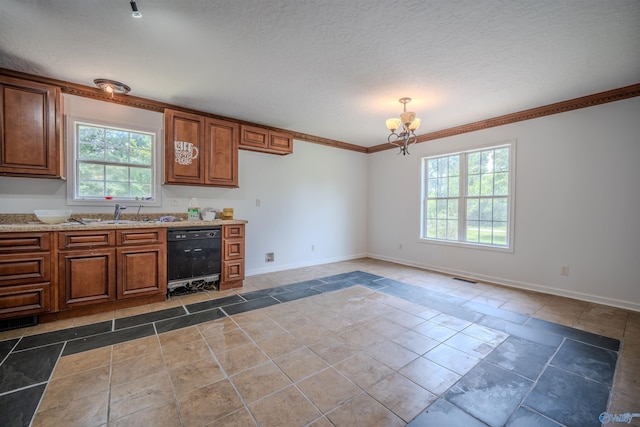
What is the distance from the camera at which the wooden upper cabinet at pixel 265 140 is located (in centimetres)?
431

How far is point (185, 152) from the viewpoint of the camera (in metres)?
3.75

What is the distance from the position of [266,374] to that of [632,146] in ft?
15.1

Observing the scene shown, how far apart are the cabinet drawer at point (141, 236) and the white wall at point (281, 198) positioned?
25.6 inches

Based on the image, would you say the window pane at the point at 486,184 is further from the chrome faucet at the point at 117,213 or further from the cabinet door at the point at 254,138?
the chrome faucet at the point at 117,213

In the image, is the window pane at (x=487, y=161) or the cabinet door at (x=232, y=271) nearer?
the cabinet door at (x=232, y=271)

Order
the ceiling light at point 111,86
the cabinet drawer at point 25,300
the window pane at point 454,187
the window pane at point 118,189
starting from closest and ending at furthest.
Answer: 1. the cabinet drawer at point 25,300
2. the ceiling light at point 111,86
3. the window pane at point 118,189
4. the window pane at point 454,187

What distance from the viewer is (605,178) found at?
3.36 metres

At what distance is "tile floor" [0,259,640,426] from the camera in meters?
1.57

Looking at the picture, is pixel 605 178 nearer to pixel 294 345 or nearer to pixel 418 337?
pixel 418 337

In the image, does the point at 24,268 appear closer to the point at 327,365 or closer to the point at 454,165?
the point at 327,365

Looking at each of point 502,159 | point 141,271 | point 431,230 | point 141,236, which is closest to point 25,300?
point 141,271

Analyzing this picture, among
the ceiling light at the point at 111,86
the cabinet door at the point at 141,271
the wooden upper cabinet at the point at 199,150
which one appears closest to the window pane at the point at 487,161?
the wooden upper cabinet at the point at 199,150

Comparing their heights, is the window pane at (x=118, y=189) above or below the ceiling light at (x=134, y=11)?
below

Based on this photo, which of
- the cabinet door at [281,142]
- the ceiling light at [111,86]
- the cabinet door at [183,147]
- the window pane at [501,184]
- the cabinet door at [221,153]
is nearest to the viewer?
the ceiling light at [111,86]
